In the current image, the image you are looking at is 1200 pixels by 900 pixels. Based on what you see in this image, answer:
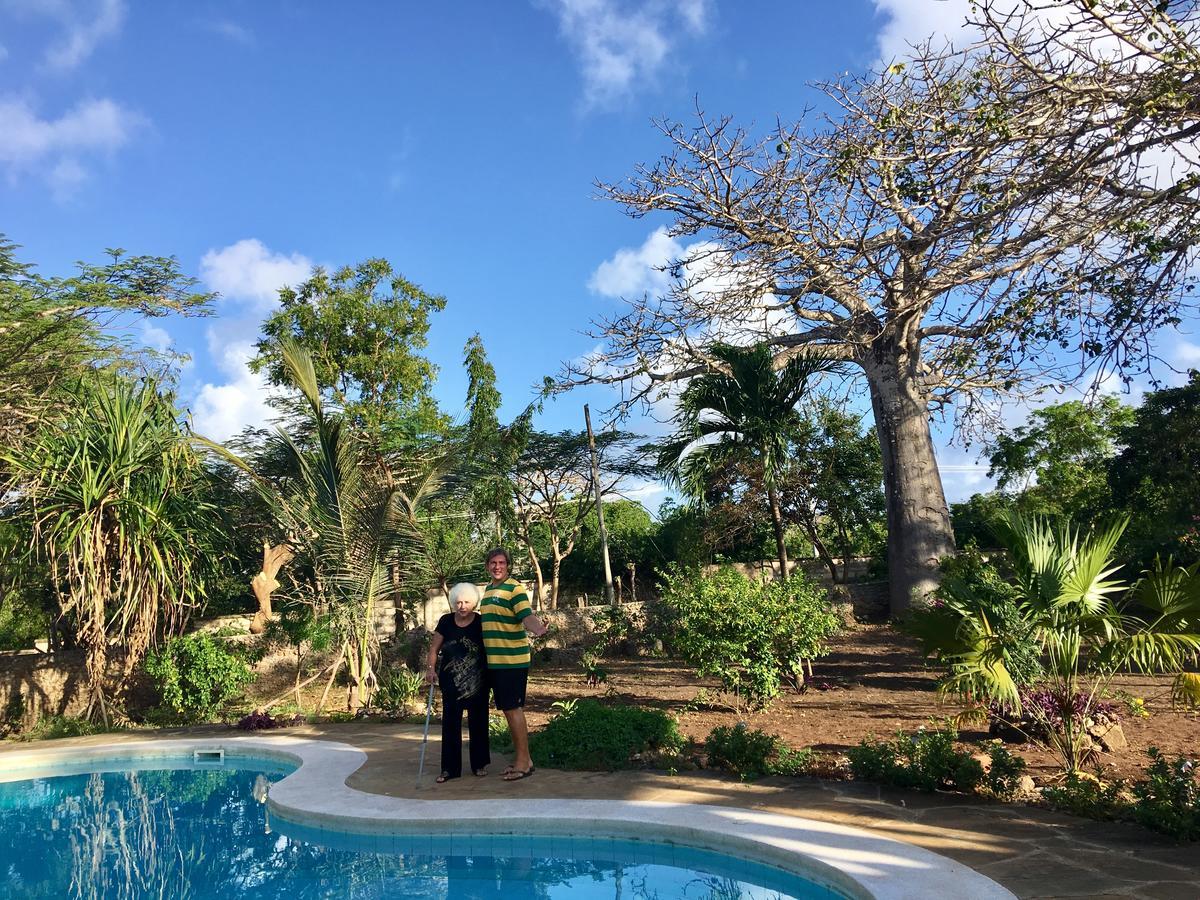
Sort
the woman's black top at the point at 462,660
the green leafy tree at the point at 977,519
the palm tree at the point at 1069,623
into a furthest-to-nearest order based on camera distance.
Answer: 1. the green leafy tree at the point at 977,519
2. the woman's black top at the point at 462,660
3. the palm tree at the point at 1069,623

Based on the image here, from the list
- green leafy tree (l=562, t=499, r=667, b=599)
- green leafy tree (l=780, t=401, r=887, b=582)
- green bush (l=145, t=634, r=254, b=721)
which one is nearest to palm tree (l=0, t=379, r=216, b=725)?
green bush (l=145, t=634, r=254, b=721)

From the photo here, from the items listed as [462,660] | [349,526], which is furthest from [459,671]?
[349,526]

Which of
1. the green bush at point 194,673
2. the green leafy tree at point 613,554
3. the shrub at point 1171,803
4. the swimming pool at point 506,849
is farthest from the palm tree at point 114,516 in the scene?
the green leafy tree at point 613,554

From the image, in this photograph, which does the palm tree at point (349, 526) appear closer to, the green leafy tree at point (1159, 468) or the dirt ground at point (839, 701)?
the dirt ground at point (839, 701)

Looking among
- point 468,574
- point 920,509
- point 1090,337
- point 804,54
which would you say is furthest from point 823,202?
point 468,574

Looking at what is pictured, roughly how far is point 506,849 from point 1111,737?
4.73m

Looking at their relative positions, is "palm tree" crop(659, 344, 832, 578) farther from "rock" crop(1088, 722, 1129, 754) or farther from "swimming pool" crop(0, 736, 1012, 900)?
"swimming pool" crop(0, 736, 1012, 900)

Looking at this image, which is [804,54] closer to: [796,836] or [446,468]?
[446,468]

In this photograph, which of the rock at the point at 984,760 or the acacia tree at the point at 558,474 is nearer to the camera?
the rock at the point at 984,760

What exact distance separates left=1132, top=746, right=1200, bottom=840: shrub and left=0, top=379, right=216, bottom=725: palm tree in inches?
405

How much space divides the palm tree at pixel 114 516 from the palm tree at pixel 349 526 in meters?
1.28

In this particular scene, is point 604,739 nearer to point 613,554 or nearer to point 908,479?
point 908,479

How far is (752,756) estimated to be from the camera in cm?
632

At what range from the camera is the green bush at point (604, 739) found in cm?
680
